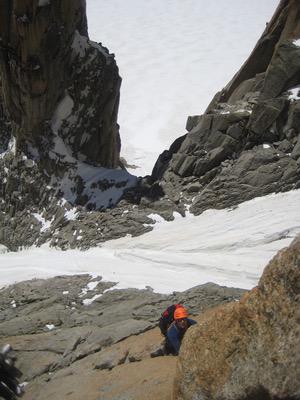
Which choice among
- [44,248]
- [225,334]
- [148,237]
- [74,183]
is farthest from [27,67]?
[225,334]

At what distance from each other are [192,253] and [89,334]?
5521 millimetres

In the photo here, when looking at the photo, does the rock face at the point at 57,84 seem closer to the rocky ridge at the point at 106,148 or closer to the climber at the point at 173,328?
the rocky ridge at the point at 106,148

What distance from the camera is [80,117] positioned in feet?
77.9

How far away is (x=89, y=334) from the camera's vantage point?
1238 centimetres

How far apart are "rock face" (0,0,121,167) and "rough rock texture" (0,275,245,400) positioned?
9.20m

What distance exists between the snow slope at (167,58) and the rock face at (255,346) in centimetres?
3317

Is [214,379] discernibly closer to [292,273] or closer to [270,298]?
[270,298]

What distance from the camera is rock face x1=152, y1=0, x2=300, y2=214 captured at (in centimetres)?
1850

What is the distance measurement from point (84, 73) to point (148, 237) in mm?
9328

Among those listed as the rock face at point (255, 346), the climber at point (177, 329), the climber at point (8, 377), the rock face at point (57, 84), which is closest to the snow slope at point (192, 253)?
the climber at point (8, 377)

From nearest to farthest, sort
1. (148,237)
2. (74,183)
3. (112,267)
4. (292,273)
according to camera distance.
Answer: (292,273) → (112,267) → (148,237) → (74,183)

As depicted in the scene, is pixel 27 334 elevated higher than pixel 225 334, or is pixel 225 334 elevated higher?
pixel 225 334

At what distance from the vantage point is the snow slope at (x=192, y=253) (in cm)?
1511

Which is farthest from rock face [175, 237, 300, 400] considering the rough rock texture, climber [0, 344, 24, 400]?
climber [0, 344, 24, 400]
